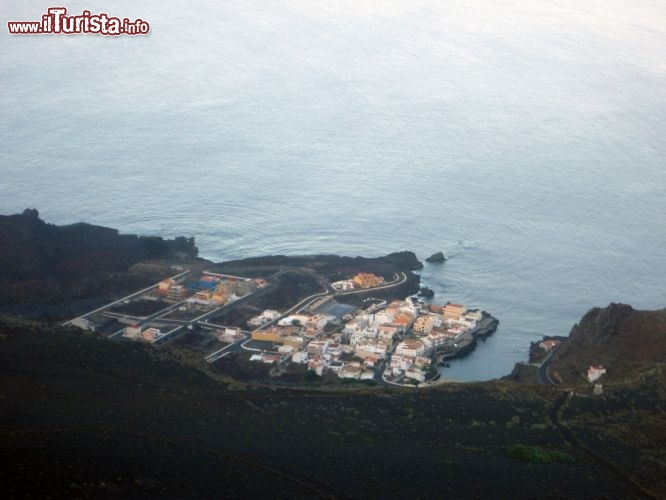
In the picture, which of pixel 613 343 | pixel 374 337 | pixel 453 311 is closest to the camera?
pixel 613 343

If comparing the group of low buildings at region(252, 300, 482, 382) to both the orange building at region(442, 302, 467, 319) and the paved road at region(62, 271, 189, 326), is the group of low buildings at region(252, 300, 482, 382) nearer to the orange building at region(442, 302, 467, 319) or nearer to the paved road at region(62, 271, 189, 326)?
the orange building at region(442, 302, 467, 319)

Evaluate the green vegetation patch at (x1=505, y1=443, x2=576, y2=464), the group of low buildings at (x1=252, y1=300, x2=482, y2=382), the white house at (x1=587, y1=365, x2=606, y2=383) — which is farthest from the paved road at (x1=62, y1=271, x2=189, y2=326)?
the green vegetation patch at (x1=505, y1=443, x2=576, y2=464)

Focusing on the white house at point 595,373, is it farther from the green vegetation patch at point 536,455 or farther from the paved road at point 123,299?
the paved road at point 123,299

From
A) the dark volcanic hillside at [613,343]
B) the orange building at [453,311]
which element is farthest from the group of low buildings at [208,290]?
the dark volcanic hillside at [613,343]

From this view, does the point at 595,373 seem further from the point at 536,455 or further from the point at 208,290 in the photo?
the point at 208,290

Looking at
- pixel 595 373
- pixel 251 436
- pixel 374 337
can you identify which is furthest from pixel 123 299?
pixel 251 436

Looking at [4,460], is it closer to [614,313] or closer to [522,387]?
[522,387]
